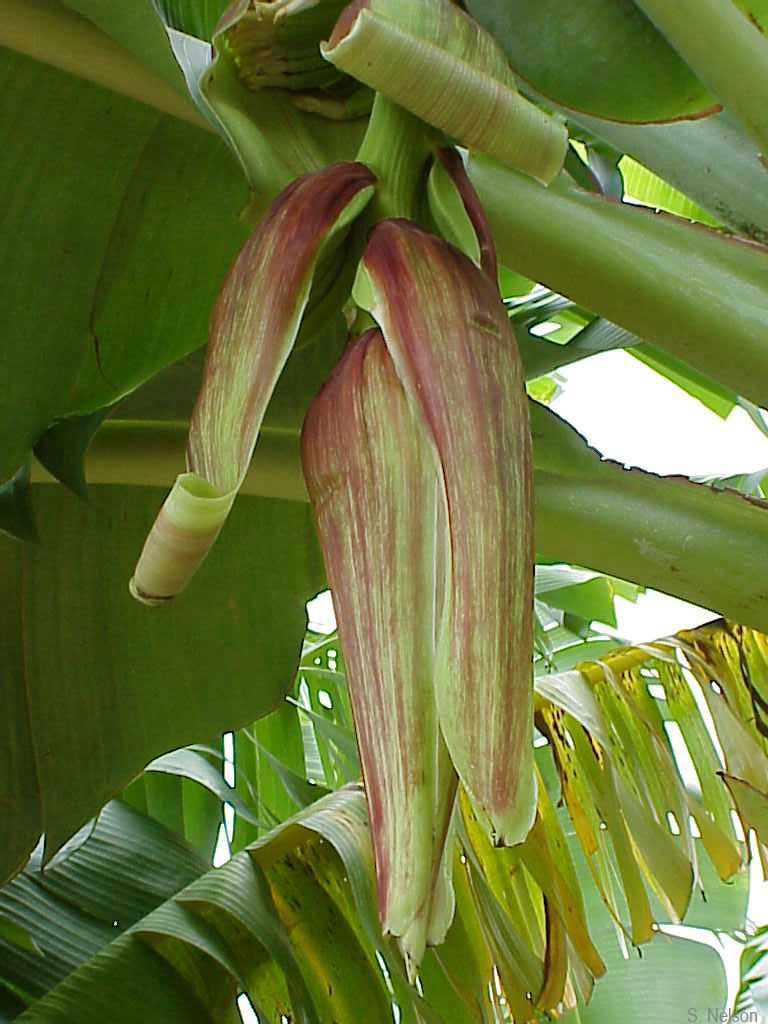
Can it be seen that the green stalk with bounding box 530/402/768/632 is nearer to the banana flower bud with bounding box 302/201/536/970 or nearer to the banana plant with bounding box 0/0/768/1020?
the banana plant with bounding box 0/0/768/1020

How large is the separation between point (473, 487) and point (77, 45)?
0.86 ft

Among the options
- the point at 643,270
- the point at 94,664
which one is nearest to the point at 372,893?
the point at 94,664

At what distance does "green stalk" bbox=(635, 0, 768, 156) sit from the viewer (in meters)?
0.27

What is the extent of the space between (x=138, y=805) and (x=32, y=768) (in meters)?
0.32

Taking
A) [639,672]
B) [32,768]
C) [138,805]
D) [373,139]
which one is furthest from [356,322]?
[138,805]

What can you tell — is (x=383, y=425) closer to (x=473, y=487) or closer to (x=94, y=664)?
(x=473, y=487)

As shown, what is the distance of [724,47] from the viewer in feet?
0.90

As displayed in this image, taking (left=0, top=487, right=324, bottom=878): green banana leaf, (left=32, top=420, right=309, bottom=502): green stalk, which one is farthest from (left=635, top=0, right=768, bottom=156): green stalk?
(left=0, top=487, right=324, bottom=878): green banana leaf

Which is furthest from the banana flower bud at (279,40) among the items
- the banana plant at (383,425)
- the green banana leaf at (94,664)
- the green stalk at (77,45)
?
the green banana leaf at (94,664)

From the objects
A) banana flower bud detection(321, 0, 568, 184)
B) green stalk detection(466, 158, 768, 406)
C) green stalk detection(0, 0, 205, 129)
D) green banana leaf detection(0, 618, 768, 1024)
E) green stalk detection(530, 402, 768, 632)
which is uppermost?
green stalk detection(0, 0, 205, 129)

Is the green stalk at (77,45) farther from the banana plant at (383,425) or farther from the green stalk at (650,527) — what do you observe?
the green stalk at (650,527)

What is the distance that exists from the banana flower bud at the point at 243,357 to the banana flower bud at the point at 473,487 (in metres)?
0.01

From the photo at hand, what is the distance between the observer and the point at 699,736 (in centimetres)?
73

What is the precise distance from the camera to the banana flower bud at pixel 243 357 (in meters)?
0.19
